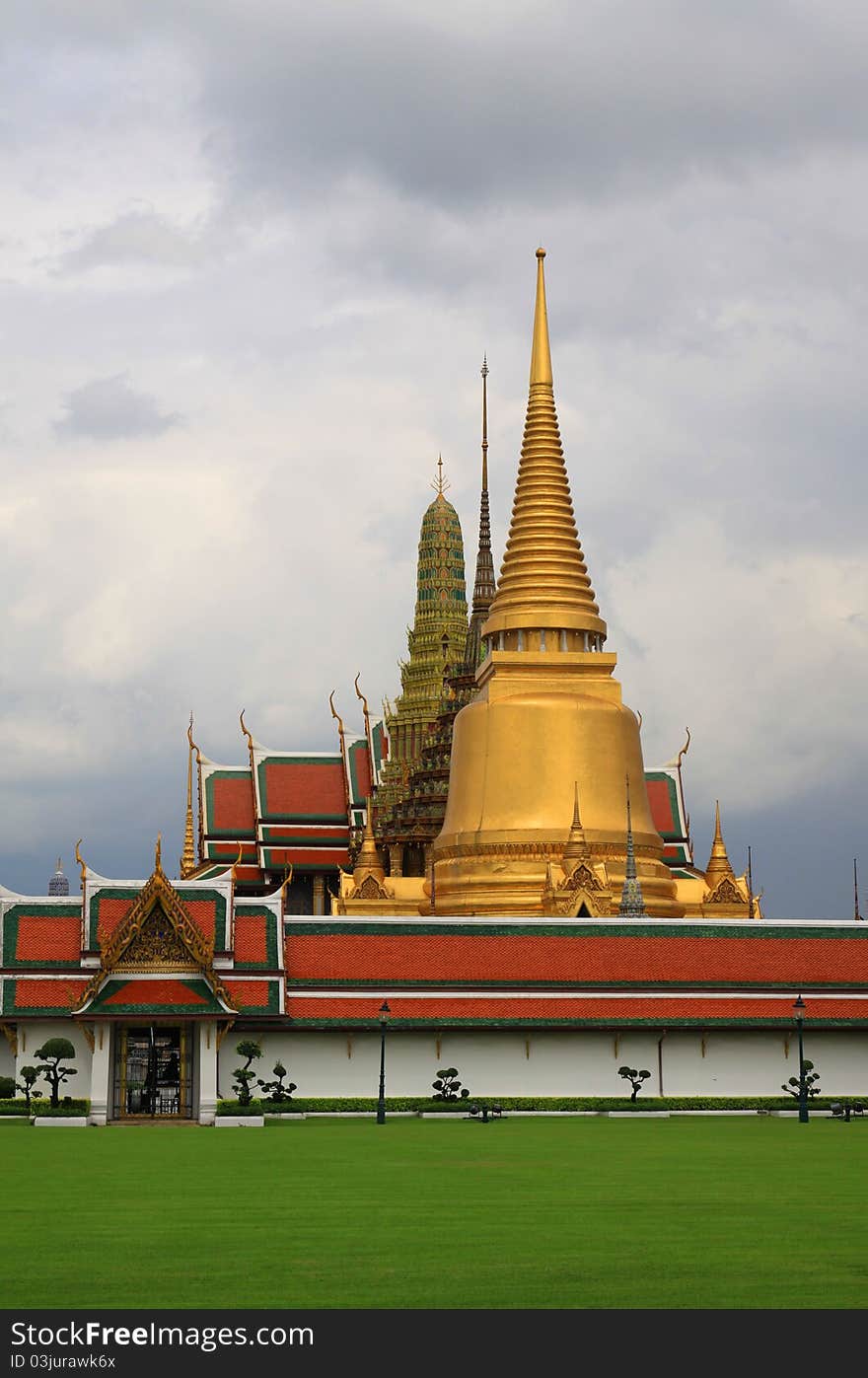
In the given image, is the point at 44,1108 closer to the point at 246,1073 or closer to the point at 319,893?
the point at 246,1073

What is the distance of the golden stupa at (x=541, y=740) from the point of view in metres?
47.0

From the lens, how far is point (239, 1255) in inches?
551

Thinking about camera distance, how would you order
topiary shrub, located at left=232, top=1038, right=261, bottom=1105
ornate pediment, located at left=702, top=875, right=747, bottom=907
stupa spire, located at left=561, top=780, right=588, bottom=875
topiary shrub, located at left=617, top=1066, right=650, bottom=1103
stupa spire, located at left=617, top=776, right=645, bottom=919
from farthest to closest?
ornate pediment, located at left=702, top=875, right=747, bottom=907, stupa spire, located at left=561, top=780, right=588, bottom=875, stupa spire, located at left=617, top=776, right=645, bottom=919, topiary shrub, located at left=617, top=1066, right=650, bottom=1103, topiary shrub, located at left=232, top=1038, right=261, bottom=1105

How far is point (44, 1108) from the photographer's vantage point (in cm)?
3319

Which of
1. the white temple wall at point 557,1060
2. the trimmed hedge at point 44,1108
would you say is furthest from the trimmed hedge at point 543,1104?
the trimmed hedge at point 44,1108

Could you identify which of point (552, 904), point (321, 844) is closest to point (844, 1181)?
point (552, 904)

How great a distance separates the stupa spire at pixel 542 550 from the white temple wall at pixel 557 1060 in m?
14.9

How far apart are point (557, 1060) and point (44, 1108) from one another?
961 cm

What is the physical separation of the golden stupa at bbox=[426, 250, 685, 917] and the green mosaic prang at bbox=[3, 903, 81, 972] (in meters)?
12.2

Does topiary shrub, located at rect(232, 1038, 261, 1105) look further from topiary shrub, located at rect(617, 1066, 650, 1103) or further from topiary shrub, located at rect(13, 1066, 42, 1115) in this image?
topiary shrub, located at rect(617, 1066, 650, 1103)

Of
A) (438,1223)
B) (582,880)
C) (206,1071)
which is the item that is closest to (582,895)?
(582,880)

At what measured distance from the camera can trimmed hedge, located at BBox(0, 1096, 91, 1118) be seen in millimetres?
32938

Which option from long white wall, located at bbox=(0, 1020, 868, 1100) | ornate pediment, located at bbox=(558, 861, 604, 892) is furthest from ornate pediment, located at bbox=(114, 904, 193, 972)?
ornate pediment, located at bbox=(558, 861, 604, 892)
